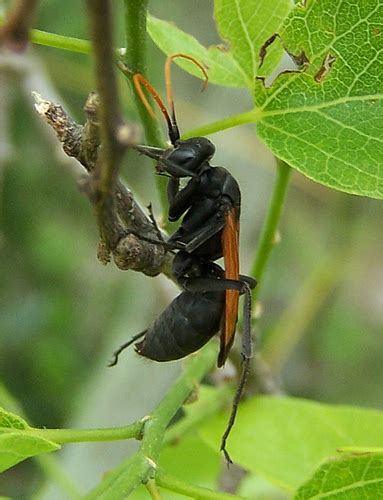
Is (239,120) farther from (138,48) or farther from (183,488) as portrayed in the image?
(183,488)

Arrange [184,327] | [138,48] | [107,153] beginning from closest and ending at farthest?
1. [107,153]
2. [138,48]
3. [184,327]

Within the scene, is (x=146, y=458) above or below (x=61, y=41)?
below

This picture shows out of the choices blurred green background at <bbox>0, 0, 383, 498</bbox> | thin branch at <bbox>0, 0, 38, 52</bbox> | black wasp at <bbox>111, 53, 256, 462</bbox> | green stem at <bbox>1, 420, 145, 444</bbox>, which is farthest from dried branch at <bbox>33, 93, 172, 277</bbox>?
blurred green background at <bbox>0, 0, 383, 498</bbox>

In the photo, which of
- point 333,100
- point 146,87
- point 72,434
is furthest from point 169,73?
point 72,434

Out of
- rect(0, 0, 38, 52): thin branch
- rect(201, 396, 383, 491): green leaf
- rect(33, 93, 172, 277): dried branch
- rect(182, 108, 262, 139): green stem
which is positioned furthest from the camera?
rect(201, 396, 383, 491): green leaf

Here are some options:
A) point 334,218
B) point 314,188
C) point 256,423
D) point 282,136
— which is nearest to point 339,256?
point 334,218

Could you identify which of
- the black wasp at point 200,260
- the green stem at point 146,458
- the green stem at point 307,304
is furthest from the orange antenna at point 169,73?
the green stem at point 307,304

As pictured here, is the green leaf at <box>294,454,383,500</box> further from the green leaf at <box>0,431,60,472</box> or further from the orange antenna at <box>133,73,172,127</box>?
the orange antenna at <box>133,73,172,127</box>
